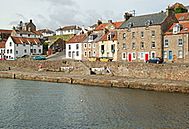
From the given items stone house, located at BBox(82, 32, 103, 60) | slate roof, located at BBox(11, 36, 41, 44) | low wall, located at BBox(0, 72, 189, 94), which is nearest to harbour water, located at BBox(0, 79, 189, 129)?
low wall, located at BBox(0, 72, 189, 94)

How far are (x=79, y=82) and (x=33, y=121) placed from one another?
60.4 feet

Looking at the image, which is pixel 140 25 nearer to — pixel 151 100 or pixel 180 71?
pixel 180 71

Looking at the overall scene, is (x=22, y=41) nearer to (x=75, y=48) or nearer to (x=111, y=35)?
(x=75, y=48)

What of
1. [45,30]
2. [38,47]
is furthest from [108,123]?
[45,30]

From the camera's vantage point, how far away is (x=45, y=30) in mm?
122812

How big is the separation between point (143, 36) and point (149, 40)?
1.25m

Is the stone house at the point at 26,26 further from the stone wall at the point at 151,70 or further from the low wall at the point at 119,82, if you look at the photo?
the stone wall at the point at 151,70

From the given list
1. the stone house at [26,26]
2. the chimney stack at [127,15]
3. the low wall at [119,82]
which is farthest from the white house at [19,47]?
the chimney stack at [127,15]

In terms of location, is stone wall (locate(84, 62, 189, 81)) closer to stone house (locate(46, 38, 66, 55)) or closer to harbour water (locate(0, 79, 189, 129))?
harbour water (locate(0, 79, 189, 129))

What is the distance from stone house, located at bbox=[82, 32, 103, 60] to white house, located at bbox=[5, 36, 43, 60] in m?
20.2

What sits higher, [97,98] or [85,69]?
[85,69]

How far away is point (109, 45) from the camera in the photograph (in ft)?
174

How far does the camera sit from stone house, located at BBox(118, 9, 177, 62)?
4453 cm

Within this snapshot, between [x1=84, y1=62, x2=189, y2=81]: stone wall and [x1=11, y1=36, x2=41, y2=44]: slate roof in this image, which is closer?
[x1=84, y1=62, x2=189, y2=81]: stone wall
